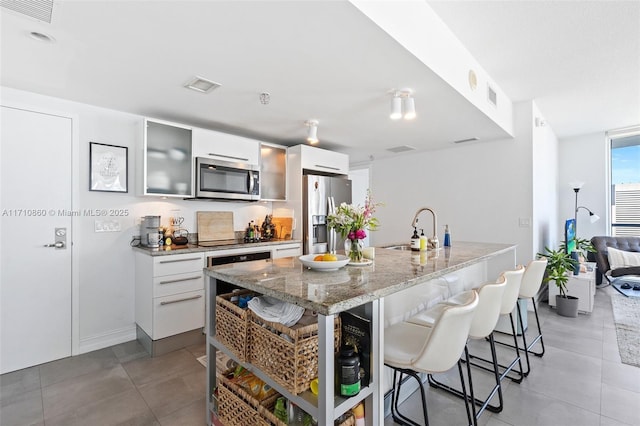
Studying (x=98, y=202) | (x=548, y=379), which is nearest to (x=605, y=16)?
(x=548, y=379)

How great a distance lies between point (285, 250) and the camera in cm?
365

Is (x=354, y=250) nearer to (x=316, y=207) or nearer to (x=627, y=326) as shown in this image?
(x=316, y=207)

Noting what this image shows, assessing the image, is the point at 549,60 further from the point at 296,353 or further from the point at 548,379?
the point at 296,353

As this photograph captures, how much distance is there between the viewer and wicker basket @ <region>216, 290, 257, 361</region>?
57.2 inches

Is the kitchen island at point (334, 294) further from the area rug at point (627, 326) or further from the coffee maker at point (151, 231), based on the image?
the area rug at point (627, 326)

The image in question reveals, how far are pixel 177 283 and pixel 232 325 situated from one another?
152 cm

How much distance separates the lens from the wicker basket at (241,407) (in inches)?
51.7

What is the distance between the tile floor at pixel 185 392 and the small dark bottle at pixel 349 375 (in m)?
0.87

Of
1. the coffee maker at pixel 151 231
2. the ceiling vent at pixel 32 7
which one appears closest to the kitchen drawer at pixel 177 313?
the coffee maker at pixel 151 231

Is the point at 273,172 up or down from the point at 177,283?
up

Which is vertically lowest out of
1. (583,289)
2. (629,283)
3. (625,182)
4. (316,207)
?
(629,283)

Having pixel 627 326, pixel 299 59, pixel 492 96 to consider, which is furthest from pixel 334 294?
pixel 627 326

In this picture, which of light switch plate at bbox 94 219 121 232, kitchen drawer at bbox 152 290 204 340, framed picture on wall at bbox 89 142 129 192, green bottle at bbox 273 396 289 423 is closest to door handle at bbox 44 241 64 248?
light switch plate at bbox 94 219 121 232

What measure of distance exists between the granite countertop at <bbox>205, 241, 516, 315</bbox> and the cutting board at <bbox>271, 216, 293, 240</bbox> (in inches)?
73.7
